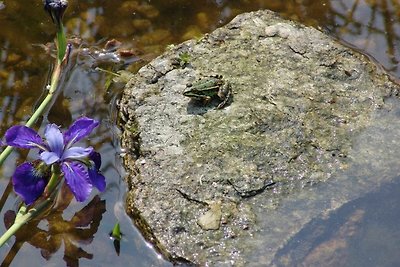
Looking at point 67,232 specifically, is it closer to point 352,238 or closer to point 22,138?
point 22,138

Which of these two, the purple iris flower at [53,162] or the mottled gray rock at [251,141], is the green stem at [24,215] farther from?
the mottled gray rock at [251,141]

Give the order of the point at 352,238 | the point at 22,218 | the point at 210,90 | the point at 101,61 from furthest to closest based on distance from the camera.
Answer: the point at 101,61 → the point at 210,90 → the point at 352,238 → the point at 22,218

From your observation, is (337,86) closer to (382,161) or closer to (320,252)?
(382,161)

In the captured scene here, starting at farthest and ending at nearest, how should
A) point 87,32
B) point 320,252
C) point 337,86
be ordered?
point 87,32 < point 337,86 < point 320,252

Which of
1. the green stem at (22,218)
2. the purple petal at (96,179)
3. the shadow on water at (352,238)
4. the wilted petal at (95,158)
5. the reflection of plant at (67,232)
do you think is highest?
the wilted petal at (95,158)

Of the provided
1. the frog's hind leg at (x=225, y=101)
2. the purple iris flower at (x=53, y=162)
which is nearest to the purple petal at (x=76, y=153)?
the purple iris flower at (x=53, y=162)

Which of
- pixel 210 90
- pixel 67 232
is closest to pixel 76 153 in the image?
pixel 67 232

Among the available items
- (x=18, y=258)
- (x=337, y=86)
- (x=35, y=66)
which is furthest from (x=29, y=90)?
(x=337, y=86)
